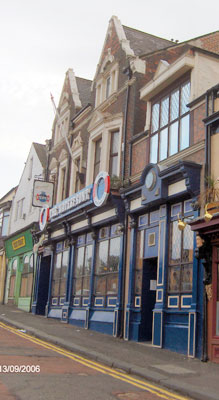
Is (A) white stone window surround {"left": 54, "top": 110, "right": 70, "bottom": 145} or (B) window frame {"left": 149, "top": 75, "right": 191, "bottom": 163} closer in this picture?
(B) window frame {"left": 149, "top": 75, "right": 191, "bottom": 163}

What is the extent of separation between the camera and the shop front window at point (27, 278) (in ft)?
88.7

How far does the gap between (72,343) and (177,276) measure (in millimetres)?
3477

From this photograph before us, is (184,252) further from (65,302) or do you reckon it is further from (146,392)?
(65,302)

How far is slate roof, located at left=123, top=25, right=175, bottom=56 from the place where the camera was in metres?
20.1

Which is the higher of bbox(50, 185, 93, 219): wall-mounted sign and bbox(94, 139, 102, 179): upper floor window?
bbox(94, 139, 102, 179): upper floor window

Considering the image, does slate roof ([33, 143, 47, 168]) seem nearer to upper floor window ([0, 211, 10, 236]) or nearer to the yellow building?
the yellow building

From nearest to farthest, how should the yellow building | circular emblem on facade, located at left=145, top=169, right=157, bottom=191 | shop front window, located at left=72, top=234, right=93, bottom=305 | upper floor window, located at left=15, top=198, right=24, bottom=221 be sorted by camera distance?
circular emblem on facade, located at left=145, top=169, right=157, bottom=191
shop front window, located at left=72, top=234, right=93, bottom=305
upper floor window, located at left=15, top=198, right=24, bottom=221
the yellow building

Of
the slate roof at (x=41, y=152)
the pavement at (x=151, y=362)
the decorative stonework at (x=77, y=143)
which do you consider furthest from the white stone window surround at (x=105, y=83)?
the pavement at (x=151, y=362)

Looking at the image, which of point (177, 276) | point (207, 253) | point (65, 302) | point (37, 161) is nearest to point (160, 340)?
point (177, 276)

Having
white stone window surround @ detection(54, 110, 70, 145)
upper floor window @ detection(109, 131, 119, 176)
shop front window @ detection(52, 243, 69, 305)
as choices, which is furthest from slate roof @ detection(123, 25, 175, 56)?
shop front window @ detection(52, 243, 69, 305)

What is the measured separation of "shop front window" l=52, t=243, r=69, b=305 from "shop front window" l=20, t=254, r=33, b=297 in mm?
3867

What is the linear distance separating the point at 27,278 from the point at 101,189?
41.0ft

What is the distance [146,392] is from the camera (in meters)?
7.73

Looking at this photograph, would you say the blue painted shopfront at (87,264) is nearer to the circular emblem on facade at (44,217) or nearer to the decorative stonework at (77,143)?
the circular emblem on facade at (44,217)
